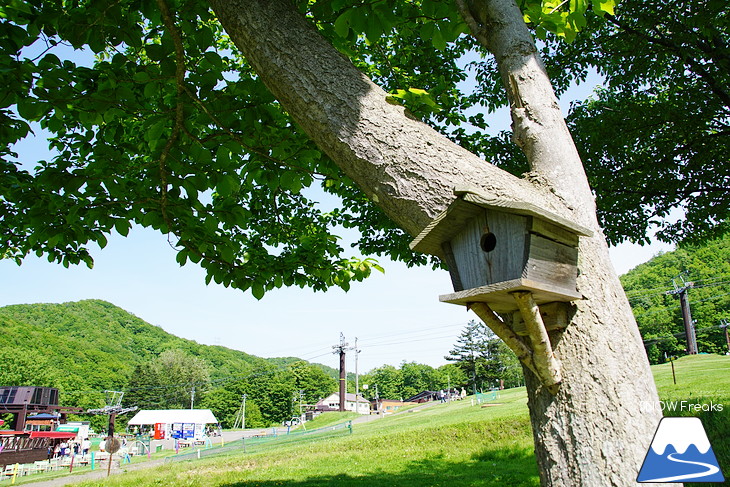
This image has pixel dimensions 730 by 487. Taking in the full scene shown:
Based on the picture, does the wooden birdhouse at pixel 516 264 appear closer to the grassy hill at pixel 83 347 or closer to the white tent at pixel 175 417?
the white tent at pixel 175 417

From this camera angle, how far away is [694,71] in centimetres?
783

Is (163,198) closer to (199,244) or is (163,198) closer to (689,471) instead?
(199,244)

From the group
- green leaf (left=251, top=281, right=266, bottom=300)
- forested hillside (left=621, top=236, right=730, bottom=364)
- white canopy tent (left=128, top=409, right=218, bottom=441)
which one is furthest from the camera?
forested hillside (left=621, top=236, right=730, bottom=364)

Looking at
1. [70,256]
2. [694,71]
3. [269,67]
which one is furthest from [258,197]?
[694,71]

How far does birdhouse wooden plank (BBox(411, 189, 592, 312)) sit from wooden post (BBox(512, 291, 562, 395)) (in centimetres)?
9

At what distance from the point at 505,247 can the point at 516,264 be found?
103mm

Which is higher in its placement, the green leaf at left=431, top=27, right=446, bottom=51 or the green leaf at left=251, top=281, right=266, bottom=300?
the green leaf at left=431, top=27, right=446, bottom=51

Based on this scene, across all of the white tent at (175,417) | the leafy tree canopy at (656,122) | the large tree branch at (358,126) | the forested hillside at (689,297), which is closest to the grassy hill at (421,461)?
the leafy tree canopy at (656,122)

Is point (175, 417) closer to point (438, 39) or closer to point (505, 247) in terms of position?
point (438, 39)

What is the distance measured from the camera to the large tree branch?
6.73ft

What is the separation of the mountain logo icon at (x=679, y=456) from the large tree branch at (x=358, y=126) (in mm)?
918

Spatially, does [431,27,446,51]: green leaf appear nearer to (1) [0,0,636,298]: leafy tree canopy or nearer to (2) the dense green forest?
(1) [0,0,636,298]: leafy tree canopy

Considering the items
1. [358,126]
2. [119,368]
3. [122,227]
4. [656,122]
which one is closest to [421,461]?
[656,122]

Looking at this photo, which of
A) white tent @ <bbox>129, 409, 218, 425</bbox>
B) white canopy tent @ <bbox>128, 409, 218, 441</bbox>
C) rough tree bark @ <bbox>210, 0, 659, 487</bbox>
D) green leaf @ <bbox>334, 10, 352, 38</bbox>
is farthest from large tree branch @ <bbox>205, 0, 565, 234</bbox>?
white tent @ <bbox>129, 409, 218, 425</bbox>
